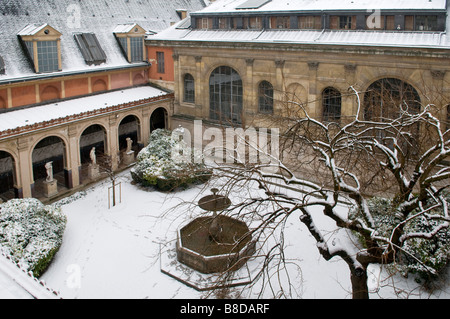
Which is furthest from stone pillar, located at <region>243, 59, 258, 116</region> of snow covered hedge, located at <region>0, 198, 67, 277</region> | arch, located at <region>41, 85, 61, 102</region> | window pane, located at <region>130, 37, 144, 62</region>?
snow covered hedge, located at <region>0, 198, 67, 277</region>

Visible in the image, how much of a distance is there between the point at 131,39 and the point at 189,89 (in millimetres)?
6400

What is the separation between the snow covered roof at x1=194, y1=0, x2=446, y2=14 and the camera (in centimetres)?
2841

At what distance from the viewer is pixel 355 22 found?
30172 mm

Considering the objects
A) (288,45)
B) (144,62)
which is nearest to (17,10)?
(144,62)

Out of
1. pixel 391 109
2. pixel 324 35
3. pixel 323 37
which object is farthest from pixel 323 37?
pixel 391 109

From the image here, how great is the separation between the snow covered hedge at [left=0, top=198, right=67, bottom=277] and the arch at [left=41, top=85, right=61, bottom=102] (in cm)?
1035

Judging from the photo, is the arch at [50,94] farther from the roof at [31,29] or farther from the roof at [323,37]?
the roof at [323,37]

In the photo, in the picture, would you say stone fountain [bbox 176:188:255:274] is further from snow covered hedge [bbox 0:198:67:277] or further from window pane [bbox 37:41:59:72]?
window pane [bbox 37:41:59:72]

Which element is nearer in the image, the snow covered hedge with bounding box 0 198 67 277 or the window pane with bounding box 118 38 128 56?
the snow covered hedge with bounding box 0 198 67 277

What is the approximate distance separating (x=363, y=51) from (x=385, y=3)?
3.82 meters

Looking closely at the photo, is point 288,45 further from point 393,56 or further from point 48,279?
point 48,279

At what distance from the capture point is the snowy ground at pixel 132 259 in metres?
20.2

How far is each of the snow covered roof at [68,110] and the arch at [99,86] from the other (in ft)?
1.88

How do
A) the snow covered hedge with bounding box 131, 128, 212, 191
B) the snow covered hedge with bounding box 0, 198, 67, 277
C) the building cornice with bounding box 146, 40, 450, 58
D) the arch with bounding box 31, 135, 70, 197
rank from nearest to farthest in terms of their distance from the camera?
1. the snow covered hedge with bounding box 0, 198, 67, 277
2. the building cornice with bounding box 146, 40, 450, 58
3. the snow covered hedge with bounding box 131, 128, 212, 191
4. the arch with bounding box 31, 135, 70, 197
